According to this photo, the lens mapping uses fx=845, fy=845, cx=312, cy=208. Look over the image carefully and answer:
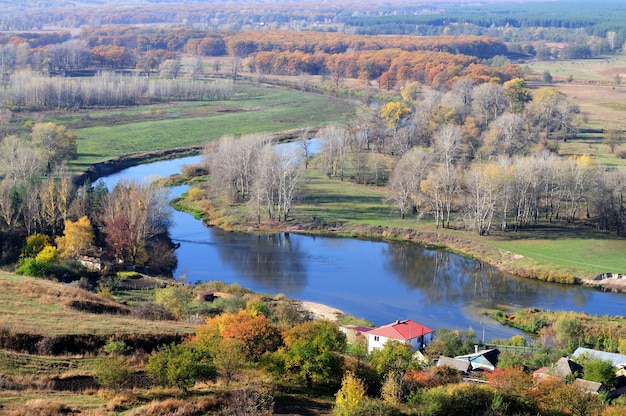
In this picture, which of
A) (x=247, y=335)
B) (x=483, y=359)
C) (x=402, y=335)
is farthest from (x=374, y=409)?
(x=402, y=335)

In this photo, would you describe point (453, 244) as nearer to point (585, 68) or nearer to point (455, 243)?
point (455, 243)

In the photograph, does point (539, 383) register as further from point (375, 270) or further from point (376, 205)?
point (376, 205)

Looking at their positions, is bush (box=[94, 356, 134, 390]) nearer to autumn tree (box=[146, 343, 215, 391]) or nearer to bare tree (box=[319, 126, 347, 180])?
autumn tree (box=[146, 343, 215, 391])

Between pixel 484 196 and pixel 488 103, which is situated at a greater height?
pixel 488 103

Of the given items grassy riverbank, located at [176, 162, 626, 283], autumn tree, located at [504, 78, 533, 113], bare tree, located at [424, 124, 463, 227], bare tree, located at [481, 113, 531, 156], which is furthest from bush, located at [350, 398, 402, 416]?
autumn tree, located at [504, 78, 533, 113]

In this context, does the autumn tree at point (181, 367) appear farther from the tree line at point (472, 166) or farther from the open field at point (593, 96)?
the open field at point (593, 96)

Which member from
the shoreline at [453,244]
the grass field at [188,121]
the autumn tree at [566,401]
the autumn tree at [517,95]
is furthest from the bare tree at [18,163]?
the autumn tree at [517,95]

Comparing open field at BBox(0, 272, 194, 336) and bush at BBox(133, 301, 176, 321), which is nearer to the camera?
open field at BBox(0, 272, 194, 336)
